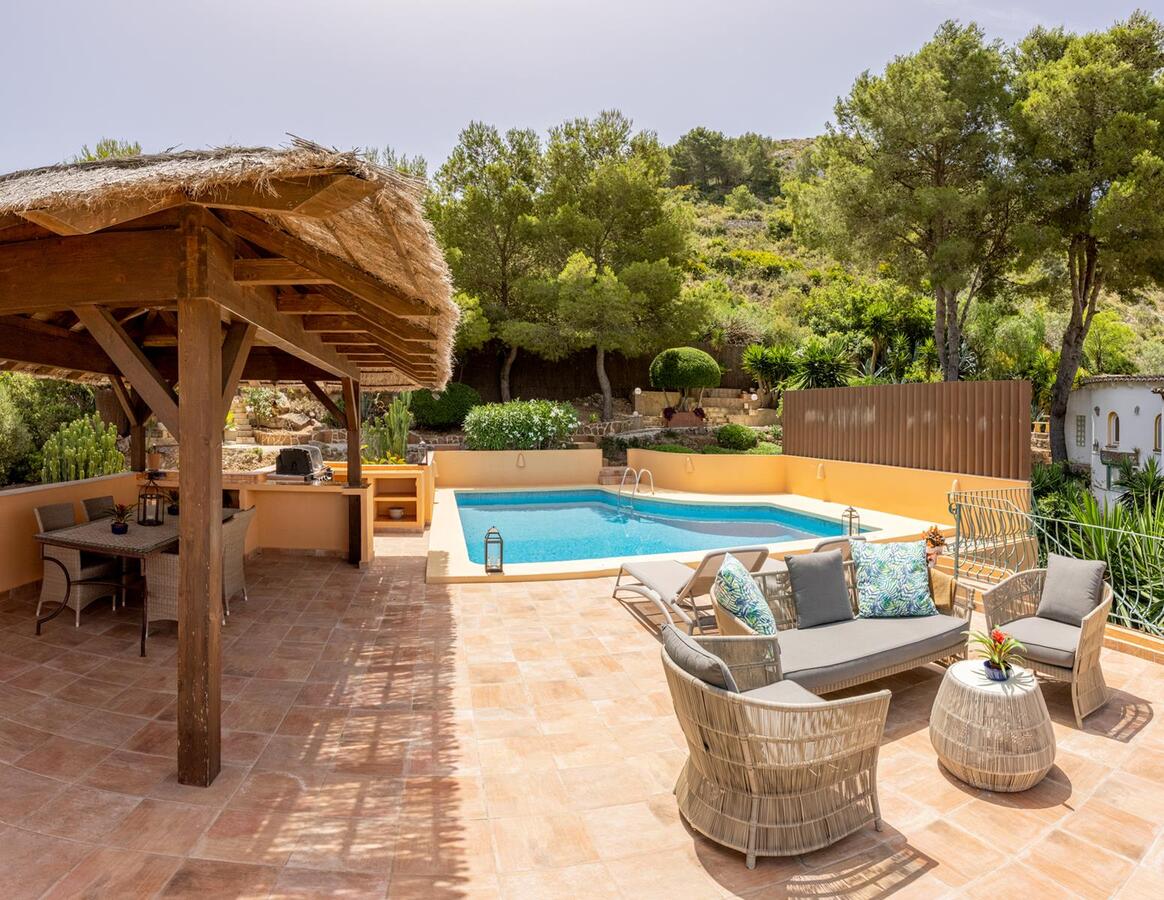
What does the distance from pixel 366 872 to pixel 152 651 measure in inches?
138

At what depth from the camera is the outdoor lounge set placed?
9.25 ft

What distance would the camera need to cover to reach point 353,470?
865 centimetres

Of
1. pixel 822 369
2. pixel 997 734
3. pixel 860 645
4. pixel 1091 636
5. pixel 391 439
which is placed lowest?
pixel 997 734

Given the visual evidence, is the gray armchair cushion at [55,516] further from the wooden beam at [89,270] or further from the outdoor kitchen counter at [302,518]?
the wooden beam at [89,270]

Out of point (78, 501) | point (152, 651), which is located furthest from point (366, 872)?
point (78, 501)

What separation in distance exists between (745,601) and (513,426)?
1225 centimetres

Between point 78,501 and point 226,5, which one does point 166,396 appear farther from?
point 226,5

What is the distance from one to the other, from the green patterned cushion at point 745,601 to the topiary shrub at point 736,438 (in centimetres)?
1347

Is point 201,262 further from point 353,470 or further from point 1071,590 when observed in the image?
point 1071,590

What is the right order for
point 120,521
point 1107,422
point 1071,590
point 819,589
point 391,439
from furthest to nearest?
point 1107,422
point 391,439
point 120,521
point 819,589
point 1071,590

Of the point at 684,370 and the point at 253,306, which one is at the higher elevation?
the point at 684,370

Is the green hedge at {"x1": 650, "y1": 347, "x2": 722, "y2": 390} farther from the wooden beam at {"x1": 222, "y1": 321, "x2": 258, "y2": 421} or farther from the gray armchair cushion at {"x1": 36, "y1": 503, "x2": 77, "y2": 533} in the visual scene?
the wooden beam at {"x1": 222, "y1": 321, "x2": 258, "y2": 421}

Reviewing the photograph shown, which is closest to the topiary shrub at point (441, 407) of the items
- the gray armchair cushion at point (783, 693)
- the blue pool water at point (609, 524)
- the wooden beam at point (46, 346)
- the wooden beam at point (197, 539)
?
the blue pool water at point (609, 524)

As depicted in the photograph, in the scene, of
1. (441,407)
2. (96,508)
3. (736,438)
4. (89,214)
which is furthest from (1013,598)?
(441,407)
